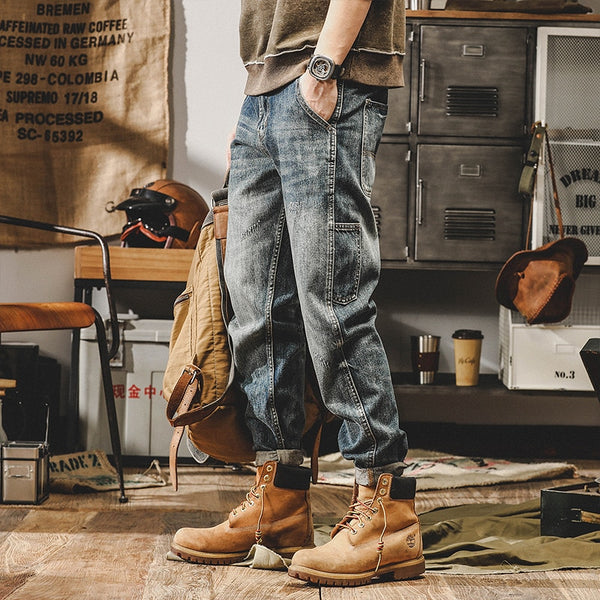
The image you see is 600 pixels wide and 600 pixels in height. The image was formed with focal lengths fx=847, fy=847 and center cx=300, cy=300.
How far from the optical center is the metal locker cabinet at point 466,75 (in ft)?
8.95

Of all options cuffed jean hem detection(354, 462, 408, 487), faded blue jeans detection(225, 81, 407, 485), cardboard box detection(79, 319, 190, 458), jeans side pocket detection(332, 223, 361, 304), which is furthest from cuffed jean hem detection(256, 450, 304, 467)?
cardboard box detection(79, 319, 190, 458)

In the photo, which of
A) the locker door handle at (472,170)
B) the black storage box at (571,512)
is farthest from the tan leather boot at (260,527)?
the locker door handle at (472,170)

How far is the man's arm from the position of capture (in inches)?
52.9

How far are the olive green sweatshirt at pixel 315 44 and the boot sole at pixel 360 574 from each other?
798 mm

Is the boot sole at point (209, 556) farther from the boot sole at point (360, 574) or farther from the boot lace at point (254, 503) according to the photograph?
the boot sole at point (360, 574)

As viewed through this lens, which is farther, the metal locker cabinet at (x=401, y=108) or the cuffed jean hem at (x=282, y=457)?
the metal locker cabinet at (x=401, y=108)

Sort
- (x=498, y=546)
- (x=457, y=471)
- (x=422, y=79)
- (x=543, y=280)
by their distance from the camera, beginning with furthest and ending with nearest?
1. (x=422, y=79)
2. (x=543, y=280)
3. (x=457, y=471)
4. (x=498, y=546)

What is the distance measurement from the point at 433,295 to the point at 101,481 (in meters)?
1.48

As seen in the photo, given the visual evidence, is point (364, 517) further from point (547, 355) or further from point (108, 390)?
point (547, 355)

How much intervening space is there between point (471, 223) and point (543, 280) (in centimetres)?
31

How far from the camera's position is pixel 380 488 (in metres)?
1.42

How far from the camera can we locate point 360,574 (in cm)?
138

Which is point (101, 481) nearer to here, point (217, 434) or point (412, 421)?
point (217, 434)

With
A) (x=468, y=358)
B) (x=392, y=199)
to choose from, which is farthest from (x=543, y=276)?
(x=392, y=199)
